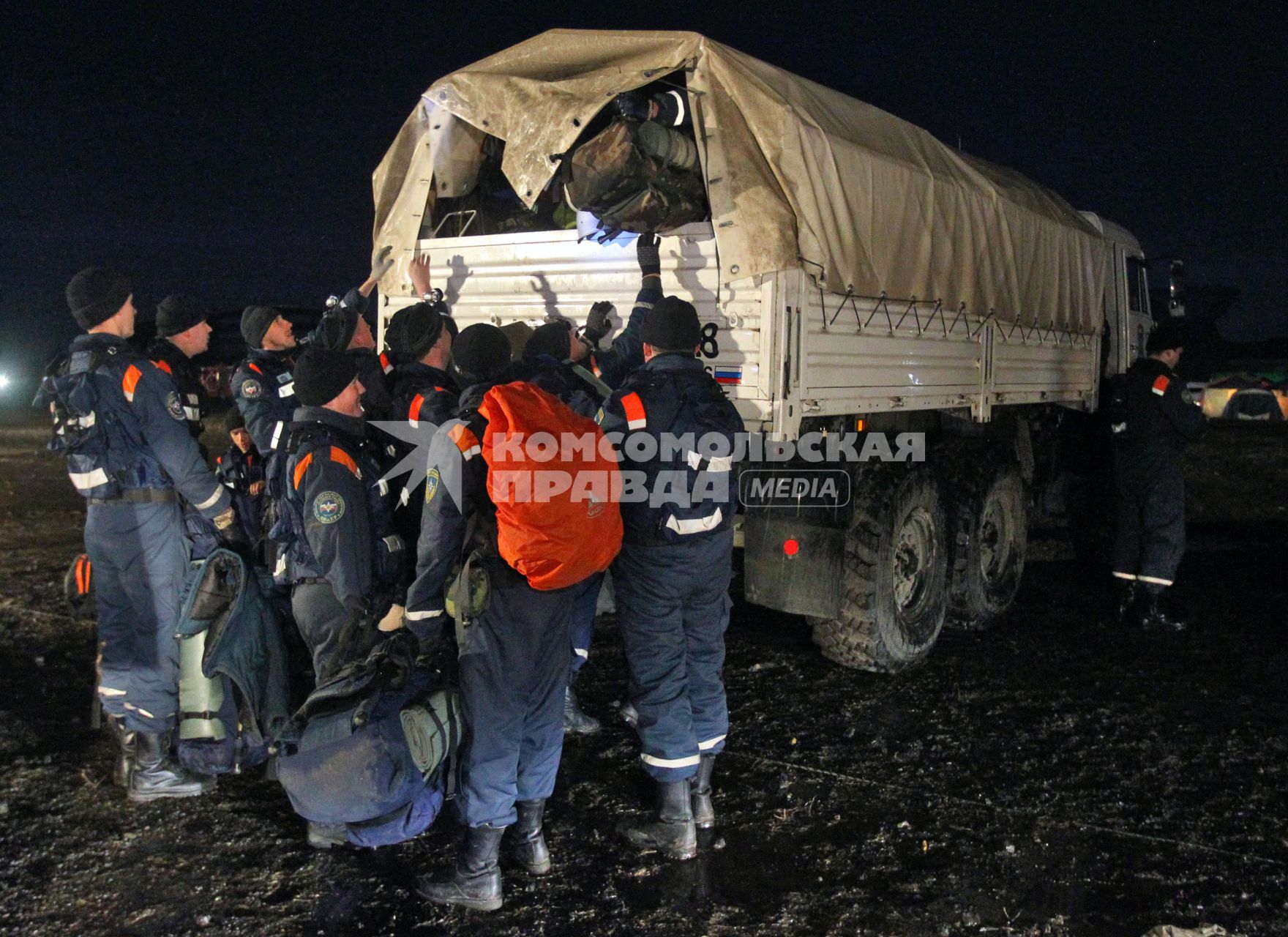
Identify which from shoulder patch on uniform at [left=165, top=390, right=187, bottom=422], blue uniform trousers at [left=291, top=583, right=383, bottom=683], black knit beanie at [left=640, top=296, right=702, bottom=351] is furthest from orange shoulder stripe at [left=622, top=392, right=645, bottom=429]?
shoulder patch on uniform at [left=165, top=390, right=187, bottom=422]

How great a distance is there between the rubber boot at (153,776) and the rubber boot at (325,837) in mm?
726

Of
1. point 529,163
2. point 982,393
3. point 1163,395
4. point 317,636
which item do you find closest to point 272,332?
point 529,163

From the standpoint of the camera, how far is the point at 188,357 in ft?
14.0

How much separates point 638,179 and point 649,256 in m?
0.39

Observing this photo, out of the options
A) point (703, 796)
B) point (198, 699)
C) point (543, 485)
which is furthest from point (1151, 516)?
point (198, 699)

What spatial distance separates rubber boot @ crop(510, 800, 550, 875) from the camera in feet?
11.2

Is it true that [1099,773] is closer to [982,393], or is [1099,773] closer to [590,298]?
[982,393]

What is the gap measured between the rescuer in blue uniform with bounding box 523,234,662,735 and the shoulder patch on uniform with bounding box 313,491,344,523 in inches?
38.1

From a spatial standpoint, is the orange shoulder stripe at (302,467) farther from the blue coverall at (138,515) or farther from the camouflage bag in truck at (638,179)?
the camouflage bag in truck at (638,179)

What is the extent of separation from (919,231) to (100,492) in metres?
4.11

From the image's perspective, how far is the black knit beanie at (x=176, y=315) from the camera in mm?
4168

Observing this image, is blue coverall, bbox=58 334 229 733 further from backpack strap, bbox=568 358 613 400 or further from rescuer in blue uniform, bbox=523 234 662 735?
backpack strap, bbox=568 358 613 400

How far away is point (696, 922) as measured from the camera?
312 centimetres

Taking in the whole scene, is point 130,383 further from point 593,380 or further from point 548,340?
point 593,380
